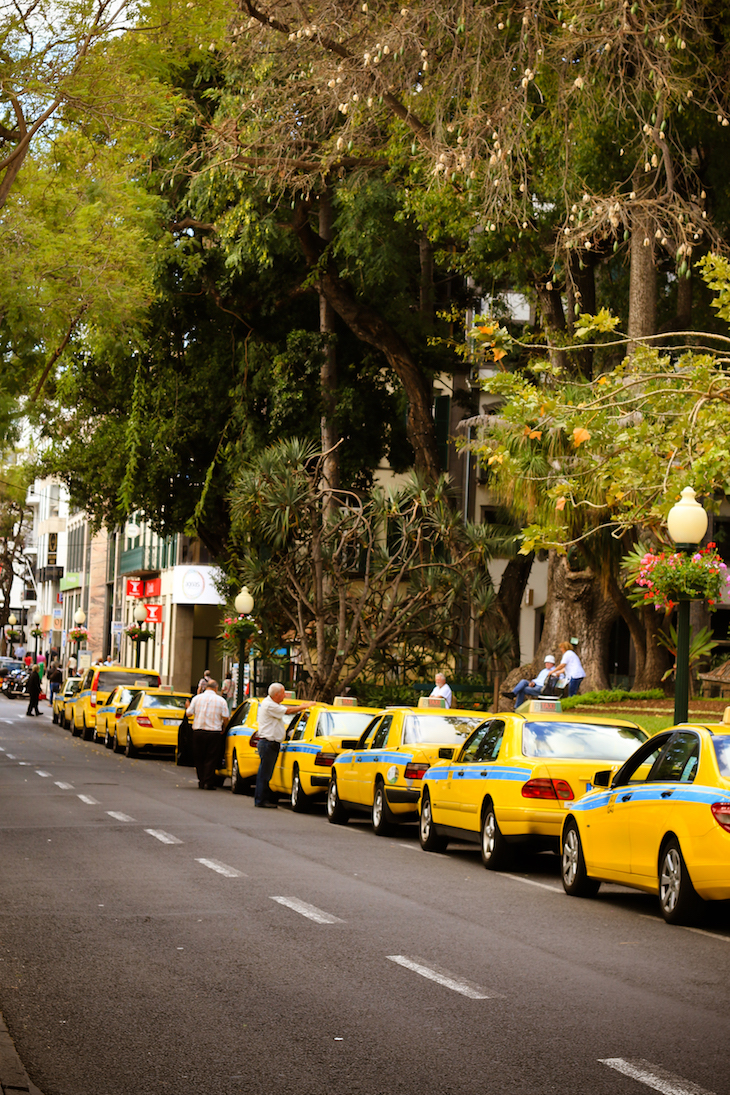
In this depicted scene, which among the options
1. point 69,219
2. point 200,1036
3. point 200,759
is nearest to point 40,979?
point 200,1036

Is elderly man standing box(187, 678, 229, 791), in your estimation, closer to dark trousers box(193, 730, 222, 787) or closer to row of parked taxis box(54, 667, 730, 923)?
dark trousers box(193, 730, 222, 787)

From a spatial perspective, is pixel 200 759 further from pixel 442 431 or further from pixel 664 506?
pixel 442 431

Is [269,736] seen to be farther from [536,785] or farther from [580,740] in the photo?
[536,785]

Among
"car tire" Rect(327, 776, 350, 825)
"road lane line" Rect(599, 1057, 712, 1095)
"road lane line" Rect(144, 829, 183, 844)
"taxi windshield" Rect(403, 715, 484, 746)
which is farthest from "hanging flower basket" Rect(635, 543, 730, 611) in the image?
"road lane line" Rect(599, 1057, 712, 1095)

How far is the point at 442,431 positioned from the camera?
49219 mm

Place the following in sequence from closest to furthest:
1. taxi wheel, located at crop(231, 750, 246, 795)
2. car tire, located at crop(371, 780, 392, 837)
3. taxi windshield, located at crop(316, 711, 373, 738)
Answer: car tire, located at crop(371, 780, 392, 837) < taxi windshield, located at crop(316, 711, 373, 738) < taxi wheel, located at crop(231, 750, 246, 795)

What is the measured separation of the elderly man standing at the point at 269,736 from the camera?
2184cm

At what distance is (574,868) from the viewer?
43.0 ft

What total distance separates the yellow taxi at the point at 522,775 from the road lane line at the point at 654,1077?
6775 millimetres

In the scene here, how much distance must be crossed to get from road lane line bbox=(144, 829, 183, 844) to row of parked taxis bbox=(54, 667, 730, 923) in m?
2.64

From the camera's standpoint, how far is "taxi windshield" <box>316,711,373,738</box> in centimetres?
2144

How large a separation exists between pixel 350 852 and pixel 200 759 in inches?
370

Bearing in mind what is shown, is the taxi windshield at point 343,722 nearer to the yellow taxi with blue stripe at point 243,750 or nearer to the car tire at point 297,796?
the car tire at point 297,796

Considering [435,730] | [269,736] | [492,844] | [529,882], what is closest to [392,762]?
[435,730]
